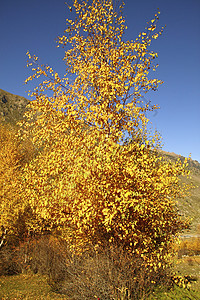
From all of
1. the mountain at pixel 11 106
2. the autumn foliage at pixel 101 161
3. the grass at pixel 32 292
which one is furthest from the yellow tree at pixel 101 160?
the mountain at pixel 11 106

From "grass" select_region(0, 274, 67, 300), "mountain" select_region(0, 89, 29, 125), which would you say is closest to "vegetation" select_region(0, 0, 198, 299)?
"grass" select_region(0, 274, 67, 300)

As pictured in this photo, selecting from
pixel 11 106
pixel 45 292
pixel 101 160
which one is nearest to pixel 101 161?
pixel 101 160

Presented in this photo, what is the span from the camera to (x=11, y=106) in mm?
150625

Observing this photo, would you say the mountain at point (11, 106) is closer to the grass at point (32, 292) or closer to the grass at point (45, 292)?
the grass at point (45, 292)

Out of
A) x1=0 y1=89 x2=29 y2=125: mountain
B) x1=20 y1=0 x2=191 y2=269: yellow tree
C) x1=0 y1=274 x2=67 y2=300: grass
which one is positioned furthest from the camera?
x1=0 y1=89 x2=29 y2=125: mountain

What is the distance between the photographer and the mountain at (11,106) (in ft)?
426

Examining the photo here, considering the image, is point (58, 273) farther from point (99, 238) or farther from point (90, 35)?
point (90, 35)

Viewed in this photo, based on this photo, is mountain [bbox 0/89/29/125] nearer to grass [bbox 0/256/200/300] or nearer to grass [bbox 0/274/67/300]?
grass [bbox 0/256/200/300]

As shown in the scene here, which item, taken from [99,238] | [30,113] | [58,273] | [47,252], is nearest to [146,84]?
[30,113]

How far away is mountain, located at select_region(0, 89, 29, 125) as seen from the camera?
129788mm

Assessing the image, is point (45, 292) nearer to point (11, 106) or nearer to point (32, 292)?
point (32, 292)

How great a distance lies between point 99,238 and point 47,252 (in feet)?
46.1

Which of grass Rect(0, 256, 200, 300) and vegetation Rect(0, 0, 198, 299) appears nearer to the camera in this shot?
vegetation Rect(0, 0, 198, 299)

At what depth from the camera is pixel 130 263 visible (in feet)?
22.5
